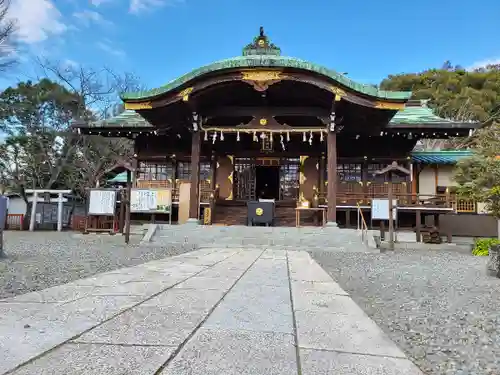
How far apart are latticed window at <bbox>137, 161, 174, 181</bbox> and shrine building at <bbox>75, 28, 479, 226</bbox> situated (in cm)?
5

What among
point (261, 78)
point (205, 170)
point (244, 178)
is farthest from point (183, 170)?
point (261, 78)

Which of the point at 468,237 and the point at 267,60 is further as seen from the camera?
the point at 468,237

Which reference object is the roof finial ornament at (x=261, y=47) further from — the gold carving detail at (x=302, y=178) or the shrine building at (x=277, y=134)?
the gold carving detail at (x=302, y=178)

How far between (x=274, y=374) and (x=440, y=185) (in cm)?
1808

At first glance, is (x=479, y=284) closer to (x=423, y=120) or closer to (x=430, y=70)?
(x=423, y=120)

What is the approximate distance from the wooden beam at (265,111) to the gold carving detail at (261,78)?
1.53 m

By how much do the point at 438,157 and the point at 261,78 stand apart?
9924mm

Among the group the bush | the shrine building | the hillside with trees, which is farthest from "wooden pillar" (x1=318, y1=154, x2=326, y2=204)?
the bush

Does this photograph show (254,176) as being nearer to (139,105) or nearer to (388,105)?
(139,105)

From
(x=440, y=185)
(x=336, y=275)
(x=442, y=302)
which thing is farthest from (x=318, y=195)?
(x=442, y=302)

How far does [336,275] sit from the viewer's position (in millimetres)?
6230

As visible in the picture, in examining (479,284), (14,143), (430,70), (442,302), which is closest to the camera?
(442,302)

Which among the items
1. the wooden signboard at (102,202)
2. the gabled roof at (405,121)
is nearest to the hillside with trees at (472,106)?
the gabled roof at (405,121)

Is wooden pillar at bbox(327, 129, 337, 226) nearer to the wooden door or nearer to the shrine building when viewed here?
the shrine building
